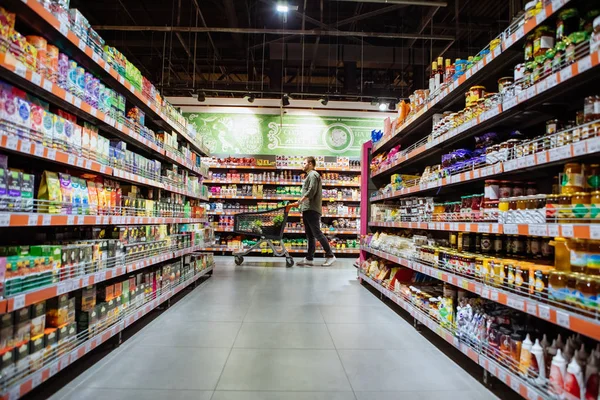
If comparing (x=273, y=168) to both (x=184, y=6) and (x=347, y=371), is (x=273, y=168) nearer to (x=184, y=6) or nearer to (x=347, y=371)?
(x=184, y=6)

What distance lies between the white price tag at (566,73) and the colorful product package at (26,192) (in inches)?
102

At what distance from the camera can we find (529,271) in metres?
1.80

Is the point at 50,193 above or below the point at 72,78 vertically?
below

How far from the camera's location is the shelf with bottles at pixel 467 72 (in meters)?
1.83

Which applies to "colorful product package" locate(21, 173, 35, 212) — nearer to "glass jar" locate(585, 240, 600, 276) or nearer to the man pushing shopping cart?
"glass jar" locate(585, 240, 600, 276)

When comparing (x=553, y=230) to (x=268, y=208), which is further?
(x=268, y=208)

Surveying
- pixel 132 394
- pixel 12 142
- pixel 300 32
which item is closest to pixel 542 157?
pixel 132 394

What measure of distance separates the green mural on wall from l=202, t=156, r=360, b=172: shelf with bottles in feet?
0.95

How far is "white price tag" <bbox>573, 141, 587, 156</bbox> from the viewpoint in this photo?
56.4 inches

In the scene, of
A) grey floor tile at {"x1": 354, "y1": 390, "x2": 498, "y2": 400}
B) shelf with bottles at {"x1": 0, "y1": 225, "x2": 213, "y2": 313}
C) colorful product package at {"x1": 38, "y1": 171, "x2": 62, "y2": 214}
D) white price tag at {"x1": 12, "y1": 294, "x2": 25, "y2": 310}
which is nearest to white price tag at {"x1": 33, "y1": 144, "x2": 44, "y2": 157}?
colorful product package at {"x1": 38, "y1": 171, "x2": 62, "y2": 214}

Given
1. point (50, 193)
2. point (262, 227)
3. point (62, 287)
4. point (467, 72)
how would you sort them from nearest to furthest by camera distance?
point (62, 287) < point (50, 193) < point (467, 72) < point (262, 227)

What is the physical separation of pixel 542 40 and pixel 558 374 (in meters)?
1.63

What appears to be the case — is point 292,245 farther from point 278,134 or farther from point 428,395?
point 428,395

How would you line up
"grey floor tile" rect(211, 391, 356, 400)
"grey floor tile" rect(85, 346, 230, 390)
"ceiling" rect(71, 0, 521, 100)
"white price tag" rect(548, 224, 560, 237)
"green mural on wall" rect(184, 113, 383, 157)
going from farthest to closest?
1. "green mural on wall" rect(184, 113, 383, 157)
2. "ceiling" rect(71, 0, 521, 100)
3. "grey floor tile" rect(85, 346, 230, 390)
4. "grey floor tile" rect(211, 391, 356, 400)
5. "white price tag" rect(548, 224, 560, 237)
